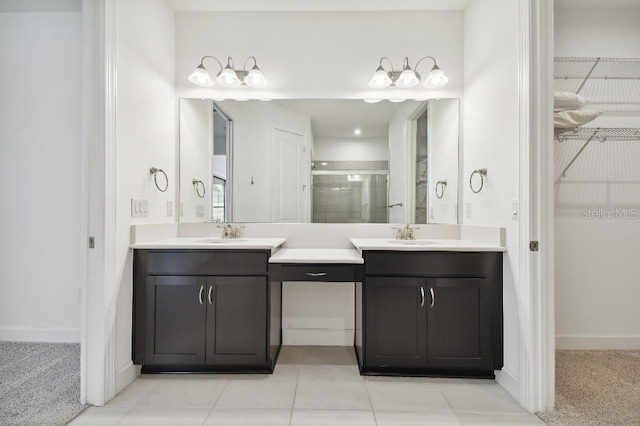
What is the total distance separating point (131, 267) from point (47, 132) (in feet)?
4.80

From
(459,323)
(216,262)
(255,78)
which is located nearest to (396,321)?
(459,323)

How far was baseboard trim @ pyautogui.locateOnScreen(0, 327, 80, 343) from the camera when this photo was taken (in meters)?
2.47

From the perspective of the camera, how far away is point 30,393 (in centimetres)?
176

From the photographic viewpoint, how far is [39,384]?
185 centimetres

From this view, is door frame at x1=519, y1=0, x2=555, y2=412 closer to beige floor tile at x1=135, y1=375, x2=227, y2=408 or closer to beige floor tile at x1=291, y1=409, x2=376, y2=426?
beige floor tile at x1=291, y1=409, x2=376, y2=426

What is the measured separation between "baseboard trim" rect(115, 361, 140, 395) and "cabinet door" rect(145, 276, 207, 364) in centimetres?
10

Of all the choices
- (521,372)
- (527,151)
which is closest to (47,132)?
(527,151)

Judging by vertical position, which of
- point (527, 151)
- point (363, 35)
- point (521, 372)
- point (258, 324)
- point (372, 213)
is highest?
point (363, 35)

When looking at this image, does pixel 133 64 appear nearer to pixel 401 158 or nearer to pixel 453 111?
pixel 401 158

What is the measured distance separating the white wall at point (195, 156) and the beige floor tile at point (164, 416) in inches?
52.3

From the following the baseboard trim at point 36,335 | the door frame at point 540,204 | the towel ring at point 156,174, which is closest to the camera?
the door frame at point 540,204

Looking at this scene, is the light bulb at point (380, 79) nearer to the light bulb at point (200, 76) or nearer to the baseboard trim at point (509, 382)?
the light bulb at point (200, 76)

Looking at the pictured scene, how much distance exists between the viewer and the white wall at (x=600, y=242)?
2.38 m
